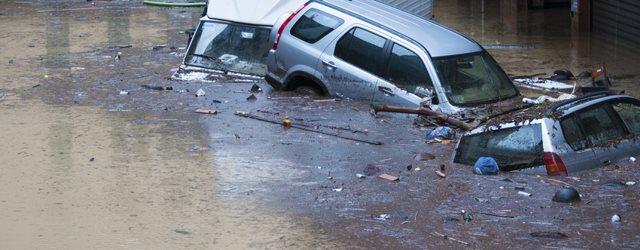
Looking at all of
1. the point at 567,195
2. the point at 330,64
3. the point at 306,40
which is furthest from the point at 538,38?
the point at 567,195

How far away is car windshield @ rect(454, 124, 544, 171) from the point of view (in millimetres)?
10930

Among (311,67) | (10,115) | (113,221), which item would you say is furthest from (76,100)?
(113,221)

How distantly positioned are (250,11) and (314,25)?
6.13ft

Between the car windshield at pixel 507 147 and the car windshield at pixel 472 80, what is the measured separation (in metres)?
2.09

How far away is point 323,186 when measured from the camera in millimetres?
11297

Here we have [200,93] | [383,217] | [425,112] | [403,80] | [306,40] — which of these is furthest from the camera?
[200,93]

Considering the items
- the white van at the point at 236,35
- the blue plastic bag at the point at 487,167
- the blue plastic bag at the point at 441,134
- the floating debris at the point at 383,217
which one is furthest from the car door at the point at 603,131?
the white van at the point at 236,35

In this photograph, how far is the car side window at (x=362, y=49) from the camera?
14539mm

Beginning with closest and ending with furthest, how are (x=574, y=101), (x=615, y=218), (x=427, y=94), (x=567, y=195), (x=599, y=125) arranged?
(x=615, y=218) < (x=567, y=195) < (x=599, y=125) < (x=574, y=101) < (x=427, y=94)

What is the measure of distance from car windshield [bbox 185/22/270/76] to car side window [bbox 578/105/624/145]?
6.88 meters

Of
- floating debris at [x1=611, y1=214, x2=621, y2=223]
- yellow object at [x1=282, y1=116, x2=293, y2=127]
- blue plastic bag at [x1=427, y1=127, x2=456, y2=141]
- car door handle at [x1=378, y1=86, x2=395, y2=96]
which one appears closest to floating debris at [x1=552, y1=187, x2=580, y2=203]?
floating debris at [x1=611, y1=214, x2=621, y2=223]

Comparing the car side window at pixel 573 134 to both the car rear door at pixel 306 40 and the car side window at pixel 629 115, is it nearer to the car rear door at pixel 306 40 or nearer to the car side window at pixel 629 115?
the car side window at pixel 629 115

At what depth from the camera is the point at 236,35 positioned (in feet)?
55.8

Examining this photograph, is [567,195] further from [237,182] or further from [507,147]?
[237,182]
